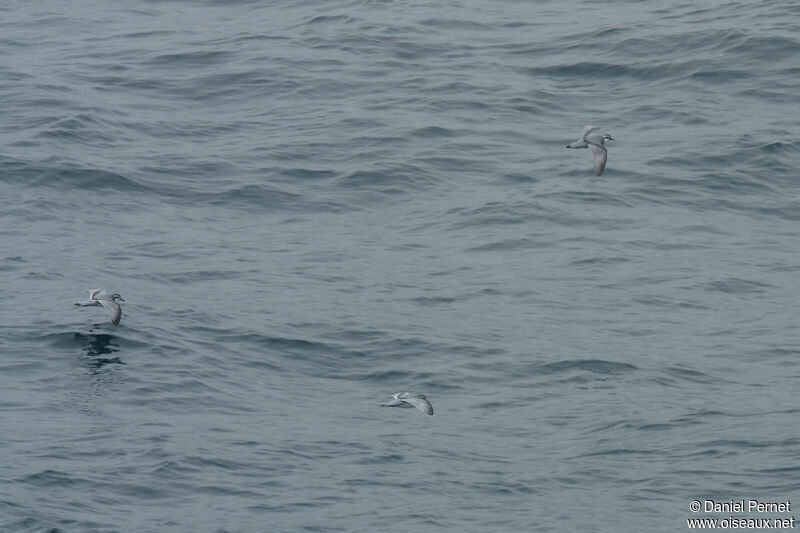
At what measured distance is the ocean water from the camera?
26.4 m

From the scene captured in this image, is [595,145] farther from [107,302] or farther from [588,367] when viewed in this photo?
[107,302]

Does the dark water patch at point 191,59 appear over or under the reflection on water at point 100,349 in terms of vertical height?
over

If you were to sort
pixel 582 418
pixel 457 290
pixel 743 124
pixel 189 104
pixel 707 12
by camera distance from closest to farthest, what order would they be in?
pixel 582 418 → pixel 457 290 → pixel 743 124 → pixel 189 104 → pixel 707 12

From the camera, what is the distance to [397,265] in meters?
34.1

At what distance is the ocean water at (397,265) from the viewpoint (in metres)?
26.4

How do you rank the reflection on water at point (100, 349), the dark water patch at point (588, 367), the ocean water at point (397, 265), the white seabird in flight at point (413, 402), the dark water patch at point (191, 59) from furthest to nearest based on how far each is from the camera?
1. the dark water patch at point (191, 59)
2. the dark water patch at point (588, 367)
3. the reflection on water at point (100, 349)
4. the white seabird in flight at point (413, 402)
5. the ocean water at point (397, 265)

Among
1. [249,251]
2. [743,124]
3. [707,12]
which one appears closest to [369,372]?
[249,251]

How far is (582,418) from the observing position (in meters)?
28.6

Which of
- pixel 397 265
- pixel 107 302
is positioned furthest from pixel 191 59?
pixel 107 302

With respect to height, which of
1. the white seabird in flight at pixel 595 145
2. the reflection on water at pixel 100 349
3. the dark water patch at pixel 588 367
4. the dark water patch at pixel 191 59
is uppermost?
the white seabird in flight at pixel 595 145

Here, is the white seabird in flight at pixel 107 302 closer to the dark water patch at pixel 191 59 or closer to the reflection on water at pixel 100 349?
the reflection on water at pixel 100 349

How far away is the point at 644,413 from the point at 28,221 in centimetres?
1452

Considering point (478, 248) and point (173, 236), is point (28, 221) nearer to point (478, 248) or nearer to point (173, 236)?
point (173, 236)

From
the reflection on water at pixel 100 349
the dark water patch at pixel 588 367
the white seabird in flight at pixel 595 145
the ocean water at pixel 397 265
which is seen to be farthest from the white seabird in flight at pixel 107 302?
the white seabird in flight at pixel 595 145
